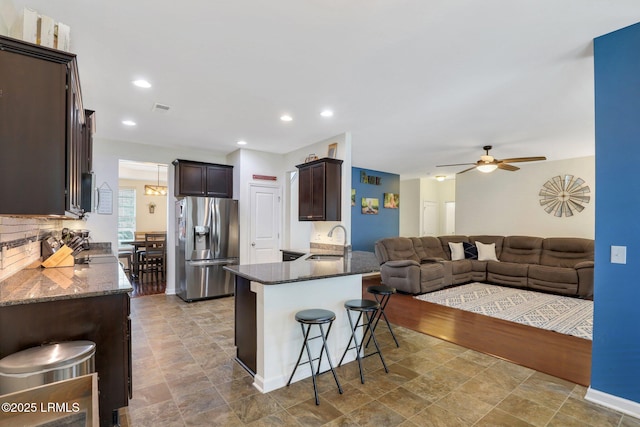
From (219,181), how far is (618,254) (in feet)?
17.6

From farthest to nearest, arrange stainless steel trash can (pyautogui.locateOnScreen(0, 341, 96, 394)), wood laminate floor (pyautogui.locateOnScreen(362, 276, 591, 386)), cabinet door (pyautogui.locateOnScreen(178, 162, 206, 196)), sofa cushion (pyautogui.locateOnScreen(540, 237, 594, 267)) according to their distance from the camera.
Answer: sofa cushion (pyautogui.locateOnScreen(540, 237, 594, 267)) → cabinet door (pyautogui.locateOnScreen(178, 162, 206, 196)) → wood laminate floor (pyautogui.locateOnScreen(362, 276, 591, 386)) → stainless steel trash can (pyautogui.locateOnScreen(0, 341, 96, 394))

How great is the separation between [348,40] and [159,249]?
6209 millimetres

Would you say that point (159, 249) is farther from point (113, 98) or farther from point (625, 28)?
point (625, 28)

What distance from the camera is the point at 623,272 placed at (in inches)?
83.4

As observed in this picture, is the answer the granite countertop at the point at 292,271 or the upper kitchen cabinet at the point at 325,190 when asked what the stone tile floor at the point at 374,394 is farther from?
the upper kitchen cabinet at the point at 325,190

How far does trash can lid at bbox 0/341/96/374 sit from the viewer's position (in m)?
1.46

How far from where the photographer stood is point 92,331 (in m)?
1.90

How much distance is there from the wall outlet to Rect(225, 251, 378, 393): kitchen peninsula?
176 cm

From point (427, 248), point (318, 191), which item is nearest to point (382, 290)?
point (318, 191)

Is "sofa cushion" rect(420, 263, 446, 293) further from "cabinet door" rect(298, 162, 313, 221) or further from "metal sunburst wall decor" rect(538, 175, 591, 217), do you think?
"metal sunburst wall decor" rect(538, 175, 591, 217)

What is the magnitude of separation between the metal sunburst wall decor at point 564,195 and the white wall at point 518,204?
0.09 metres

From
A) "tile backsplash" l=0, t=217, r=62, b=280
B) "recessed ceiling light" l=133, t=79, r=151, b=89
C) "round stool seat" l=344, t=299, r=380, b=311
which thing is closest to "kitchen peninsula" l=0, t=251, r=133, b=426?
"tile backsplash" l=0, t=217, r=62, b=280

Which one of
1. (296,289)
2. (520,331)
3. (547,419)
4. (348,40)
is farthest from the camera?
(520,331)

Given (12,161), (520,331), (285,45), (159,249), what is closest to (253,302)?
(12,161)
